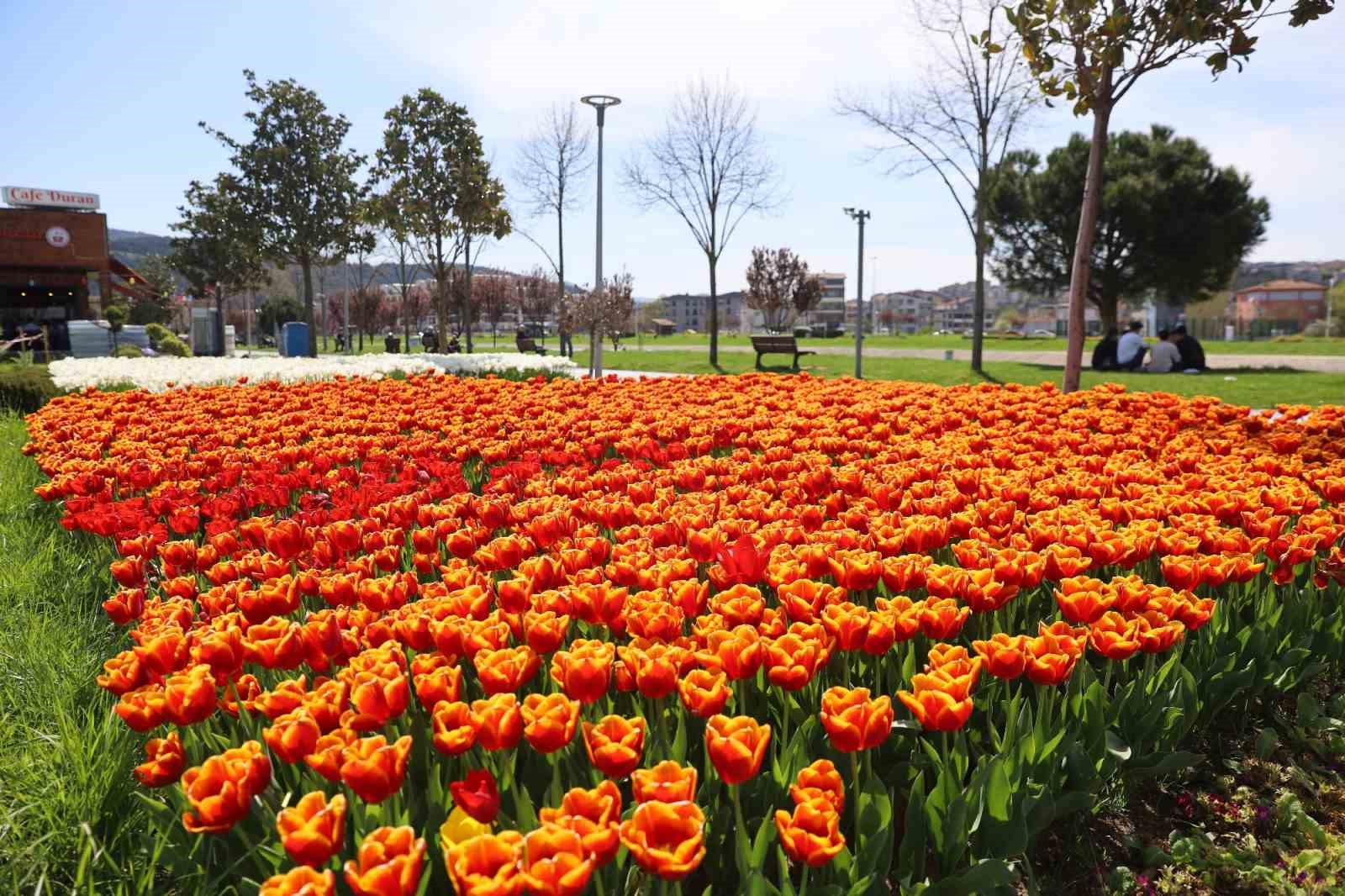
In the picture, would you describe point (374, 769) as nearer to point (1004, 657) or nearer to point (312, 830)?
point (312, 830)

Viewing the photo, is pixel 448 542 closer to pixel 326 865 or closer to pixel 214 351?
pixel 326 865

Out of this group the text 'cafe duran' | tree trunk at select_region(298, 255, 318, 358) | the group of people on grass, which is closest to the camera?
the group of people on grass

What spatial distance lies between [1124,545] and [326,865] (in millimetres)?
2592

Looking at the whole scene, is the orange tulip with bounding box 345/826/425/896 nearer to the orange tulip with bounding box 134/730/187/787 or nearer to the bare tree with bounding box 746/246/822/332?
the orange tulip with bounding box 134/730/187/787

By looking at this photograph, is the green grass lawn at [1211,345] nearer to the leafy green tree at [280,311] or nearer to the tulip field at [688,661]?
the leafy green tree at [280,311]

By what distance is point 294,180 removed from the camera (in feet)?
91.4

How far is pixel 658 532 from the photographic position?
319cm

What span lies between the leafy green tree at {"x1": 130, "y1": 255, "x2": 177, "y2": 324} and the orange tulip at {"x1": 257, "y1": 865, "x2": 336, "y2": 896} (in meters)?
49.2

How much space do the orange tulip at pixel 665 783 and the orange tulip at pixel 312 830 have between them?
0.50m

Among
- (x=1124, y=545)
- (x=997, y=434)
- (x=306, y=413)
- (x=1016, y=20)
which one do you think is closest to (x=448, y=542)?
(x=1124, y=545)

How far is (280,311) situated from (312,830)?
69.7 m

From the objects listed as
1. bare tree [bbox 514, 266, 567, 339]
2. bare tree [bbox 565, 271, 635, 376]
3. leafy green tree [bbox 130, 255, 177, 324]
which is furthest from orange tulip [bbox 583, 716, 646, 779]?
bare tree [bbox 514, 266, 567, 339]

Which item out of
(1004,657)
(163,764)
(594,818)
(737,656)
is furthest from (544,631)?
(1004,657)

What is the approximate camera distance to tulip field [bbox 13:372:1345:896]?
168 centimetres
